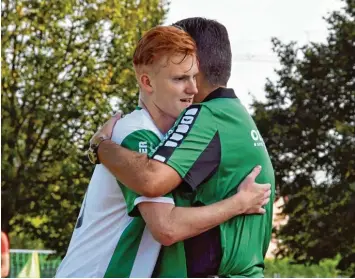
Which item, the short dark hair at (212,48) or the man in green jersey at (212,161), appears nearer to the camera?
the man in green jersey at (212,161)

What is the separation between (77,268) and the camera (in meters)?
3.43

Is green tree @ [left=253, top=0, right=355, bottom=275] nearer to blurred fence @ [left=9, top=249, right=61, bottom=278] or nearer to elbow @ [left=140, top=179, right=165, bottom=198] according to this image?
blurred fence @ [left=9, top=249, right=61, bottom=278]

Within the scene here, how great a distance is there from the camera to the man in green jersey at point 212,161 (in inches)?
127

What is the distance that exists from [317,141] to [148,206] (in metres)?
29.9

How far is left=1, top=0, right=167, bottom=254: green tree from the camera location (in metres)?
29.6

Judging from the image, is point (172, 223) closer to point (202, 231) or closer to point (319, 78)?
point (202, 231)

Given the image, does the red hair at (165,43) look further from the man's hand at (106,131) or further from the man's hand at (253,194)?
the man's hand at (253,194)

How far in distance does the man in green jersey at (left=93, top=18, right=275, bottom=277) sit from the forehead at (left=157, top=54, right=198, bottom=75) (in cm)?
7

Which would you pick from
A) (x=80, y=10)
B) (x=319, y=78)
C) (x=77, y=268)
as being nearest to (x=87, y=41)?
(x=80, y=10)

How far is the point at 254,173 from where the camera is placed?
11.1 feet

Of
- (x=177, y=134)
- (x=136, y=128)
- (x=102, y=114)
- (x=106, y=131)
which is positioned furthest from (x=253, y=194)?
(x=102, y=114)

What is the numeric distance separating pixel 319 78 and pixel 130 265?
98.6 ft

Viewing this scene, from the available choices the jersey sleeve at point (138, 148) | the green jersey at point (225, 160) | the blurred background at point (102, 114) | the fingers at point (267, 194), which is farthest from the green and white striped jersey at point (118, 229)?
the blurred background at point (102, 114)

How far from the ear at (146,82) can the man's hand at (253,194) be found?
0.44 metres
